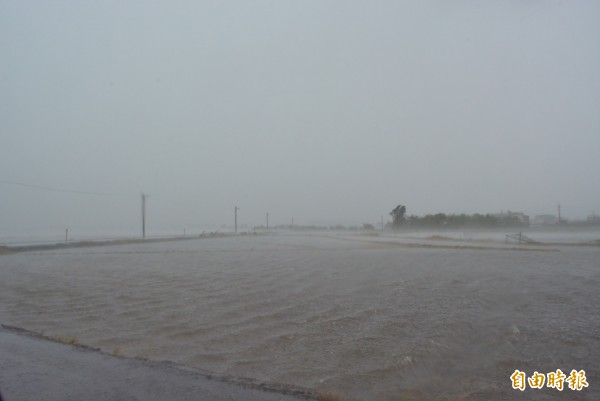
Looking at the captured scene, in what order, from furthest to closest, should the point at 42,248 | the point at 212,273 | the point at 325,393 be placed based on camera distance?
the point at 42,248 < the point at 212,273 < the point at 325,393

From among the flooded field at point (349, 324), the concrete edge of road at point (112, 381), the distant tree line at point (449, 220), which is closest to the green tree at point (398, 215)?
the distant tree line at point (449, 220)

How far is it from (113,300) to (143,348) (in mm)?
4992

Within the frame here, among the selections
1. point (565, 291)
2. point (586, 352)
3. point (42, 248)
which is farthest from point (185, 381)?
point (42, 248)

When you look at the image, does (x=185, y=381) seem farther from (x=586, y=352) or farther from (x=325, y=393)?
(x=586, y=352)

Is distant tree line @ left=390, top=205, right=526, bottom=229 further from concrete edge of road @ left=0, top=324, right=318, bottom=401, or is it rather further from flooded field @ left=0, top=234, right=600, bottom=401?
concrete edge of road @ left=0, top=324, right=318, bottom=401

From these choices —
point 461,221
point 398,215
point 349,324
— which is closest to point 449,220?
point 461,221

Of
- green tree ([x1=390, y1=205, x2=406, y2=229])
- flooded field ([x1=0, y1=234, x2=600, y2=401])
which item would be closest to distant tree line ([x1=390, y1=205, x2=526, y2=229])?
green tree ([x1=390, y1=205, x2=406, y2=229])

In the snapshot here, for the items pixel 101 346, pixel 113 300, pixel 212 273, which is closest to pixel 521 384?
pixel 101 346

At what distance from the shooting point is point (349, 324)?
8.49 meters

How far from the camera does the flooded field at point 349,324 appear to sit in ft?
19.0

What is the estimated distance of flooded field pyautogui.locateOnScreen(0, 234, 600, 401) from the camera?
19.0ft

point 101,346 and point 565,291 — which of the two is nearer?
point 101,346

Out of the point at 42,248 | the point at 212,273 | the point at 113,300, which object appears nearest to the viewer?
the point at 113,300

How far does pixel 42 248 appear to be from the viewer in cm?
3359
